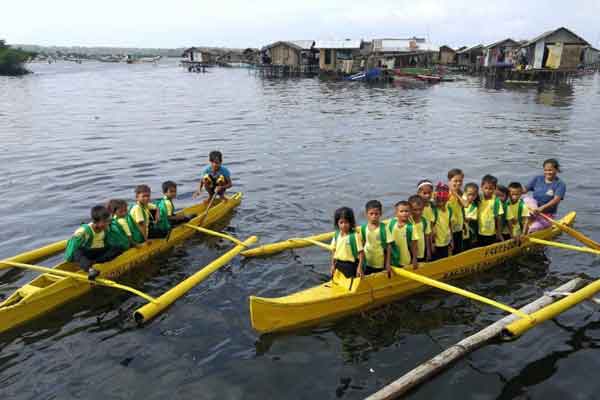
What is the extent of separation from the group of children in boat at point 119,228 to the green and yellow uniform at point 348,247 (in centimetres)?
404

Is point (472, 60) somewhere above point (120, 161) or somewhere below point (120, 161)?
above

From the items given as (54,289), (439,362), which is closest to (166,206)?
(54,289)

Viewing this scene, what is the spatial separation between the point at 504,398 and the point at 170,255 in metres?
7.04

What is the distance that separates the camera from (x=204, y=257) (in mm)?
10445

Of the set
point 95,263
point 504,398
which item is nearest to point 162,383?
point 95,263

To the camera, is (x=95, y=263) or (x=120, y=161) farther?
(x=120, y=161)

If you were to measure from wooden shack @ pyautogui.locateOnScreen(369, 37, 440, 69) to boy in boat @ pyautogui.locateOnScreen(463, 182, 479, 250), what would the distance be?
183 feet

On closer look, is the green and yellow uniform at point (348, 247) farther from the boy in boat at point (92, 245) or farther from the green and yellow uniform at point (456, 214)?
the boy in boat at point (92, 245)

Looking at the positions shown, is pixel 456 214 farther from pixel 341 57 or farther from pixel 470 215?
pixel 341 57

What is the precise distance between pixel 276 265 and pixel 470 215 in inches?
159

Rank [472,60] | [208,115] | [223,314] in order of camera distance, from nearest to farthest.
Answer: [223,314] → [208,115] → [472,60]

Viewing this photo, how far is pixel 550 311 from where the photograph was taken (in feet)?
22.4

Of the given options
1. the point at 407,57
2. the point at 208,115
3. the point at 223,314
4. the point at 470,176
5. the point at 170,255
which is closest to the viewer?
the point at 223,314

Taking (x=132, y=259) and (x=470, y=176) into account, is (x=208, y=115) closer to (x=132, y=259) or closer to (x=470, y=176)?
(x=470, y=176)
